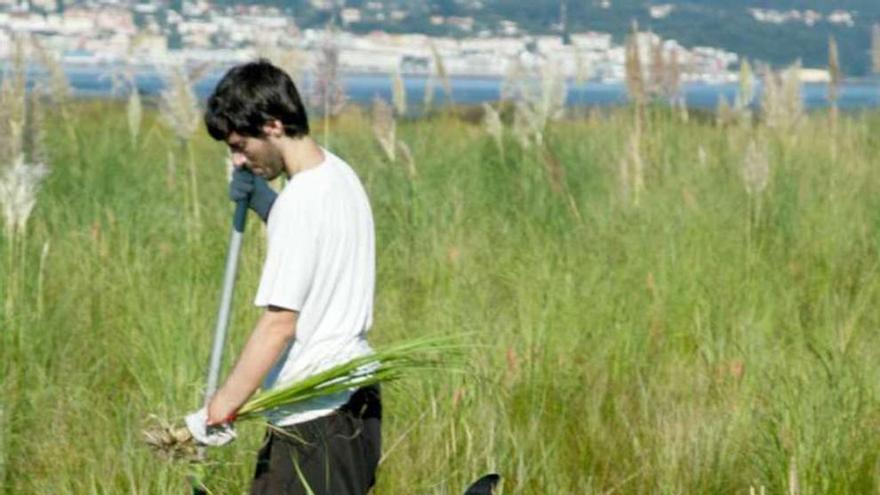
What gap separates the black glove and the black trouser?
1.64ft

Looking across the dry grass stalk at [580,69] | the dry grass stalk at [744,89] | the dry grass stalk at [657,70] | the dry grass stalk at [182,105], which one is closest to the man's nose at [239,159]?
the dry grass stalk at [182,105]

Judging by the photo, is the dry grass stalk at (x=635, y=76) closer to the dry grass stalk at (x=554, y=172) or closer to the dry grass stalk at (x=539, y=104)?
the dry grass stalk at (x=539, y=104)

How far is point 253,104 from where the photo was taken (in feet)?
13.4

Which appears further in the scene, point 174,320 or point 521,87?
point 521,87

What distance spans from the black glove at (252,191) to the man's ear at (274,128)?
125 mm

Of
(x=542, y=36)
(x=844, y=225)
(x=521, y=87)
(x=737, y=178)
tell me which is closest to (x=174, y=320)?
(x=844, y=225)

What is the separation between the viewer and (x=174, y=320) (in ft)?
19.5

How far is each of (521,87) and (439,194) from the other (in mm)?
1288

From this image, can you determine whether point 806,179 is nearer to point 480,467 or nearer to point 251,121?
point 480,467

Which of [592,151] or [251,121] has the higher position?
[251,121]

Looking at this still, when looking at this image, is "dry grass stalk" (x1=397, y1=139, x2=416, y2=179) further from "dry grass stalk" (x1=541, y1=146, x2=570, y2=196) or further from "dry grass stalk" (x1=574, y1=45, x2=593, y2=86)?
"dry grass stalk" (x1=574, y1=45, x2=593, y2=86)

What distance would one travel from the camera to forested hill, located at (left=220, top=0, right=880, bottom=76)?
150ft

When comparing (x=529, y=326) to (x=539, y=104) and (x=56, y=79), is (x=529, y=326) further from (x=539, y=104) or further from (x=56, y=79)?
(x=56, y=79)

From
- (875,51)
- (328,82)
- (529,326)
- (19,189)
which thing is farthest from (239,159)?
(875,51)
